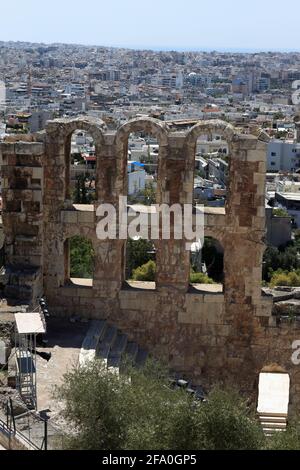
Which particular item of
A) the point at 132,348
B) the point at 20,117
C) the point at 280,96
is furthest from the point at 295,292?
the point at 280,96

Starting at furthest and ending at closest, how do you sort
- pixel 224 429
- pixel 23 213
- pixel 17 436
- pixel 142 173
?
pixel 142 173 < pixel 23 213 < pixel 17 436 < pixel 224 429

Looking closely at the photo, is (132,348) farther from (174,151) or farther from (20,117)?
(20,117)

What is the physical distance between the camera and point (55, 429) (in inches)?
418

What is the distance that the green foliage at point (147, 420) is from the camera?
31.3ft

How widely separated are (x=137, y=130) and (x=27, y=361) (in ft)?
16.2

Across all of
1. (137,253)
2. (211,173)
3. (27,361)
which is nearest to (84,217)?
(27,361)

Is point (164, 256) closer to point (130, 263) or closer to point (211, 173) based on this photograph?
point (130, 263)

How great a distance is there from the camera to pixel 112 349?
1468 centimetres

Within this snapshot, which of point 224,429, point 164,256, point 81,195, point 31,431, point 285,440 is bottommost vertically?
point 81,195

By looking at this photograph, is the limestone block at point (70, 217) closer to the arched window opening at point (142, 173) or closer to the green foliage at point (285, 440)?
the green foliage at point (285, 440)

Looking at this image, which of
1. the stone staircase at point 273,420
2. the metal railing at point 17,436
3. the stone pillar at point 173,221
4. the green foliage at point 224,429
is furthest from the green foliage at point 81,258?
the green foliage at point 224,429

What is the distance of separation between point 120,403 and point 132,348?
5.15m

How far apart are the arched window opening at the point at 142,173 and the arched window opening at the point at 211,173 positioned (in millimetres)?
2745

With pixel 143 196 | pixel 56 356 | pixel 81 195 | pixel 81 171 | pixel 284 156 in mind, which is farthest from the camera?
pixel 284 156
